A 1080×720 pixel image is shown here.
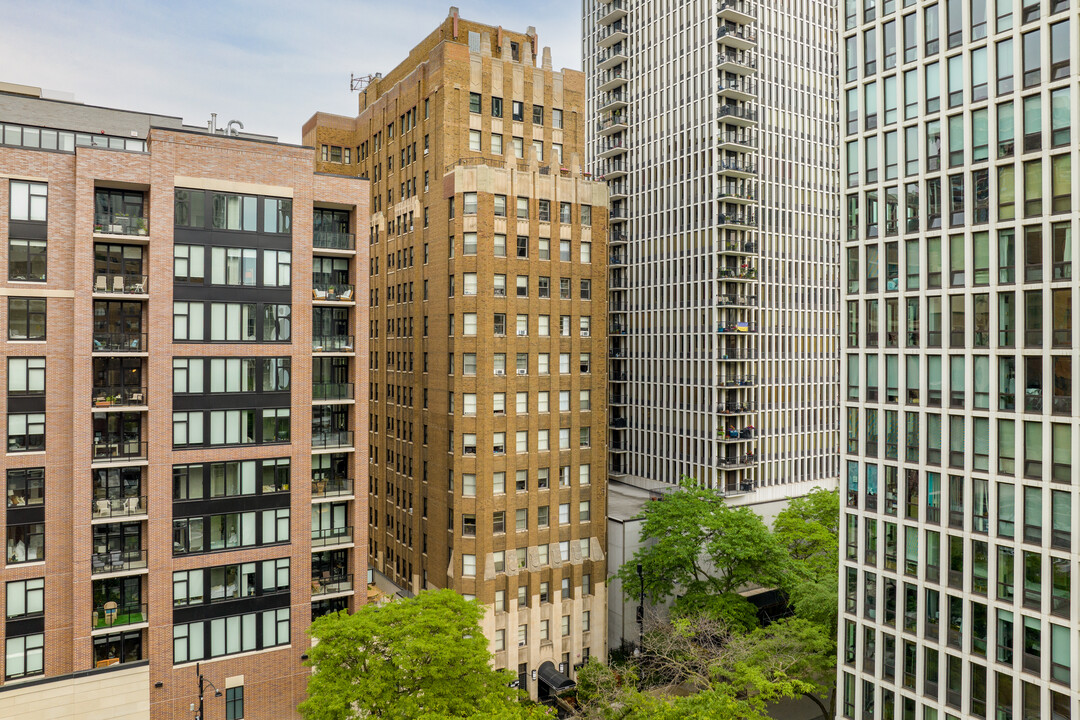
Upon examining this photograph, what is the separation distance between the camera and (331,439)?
49625 millimetres

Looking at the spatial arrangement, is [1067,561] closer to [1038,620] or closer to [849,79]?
[1038,620]

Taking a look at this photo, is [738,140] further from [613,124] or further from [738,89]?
[613,124]

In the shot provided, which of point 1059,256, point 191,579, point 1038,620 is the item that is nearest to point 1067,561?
point 1038,620

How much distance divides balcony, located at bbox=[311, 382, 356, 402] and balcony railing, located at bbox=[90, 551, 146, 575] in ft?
44.4

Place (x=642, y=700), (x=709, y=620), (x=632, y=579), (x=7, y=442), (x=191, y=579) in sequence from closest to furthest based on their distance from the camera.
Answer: (x=642, y=700) → (x=7, y=442) → (x=191, y=579) → (x=709, y=620) → (x=632, y=579)

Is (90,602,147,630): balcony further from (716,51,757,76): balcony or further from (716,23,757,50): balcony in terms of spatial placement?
(716,23,757,50): balcony

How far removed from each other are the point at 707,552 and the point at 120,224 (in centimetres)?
4606

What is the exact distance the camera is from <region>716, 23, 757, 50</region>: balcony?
8281cm

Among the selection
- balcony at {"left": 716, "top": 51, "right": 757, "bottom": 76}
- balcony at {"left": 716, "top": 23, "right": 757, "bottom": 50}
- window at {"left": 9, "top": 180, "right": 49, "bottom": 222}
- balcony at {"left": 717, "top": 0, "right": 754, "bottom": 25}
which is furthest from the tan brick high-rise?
window at {"left": 9, "top": 180, "right": 49, "bottom": 222}

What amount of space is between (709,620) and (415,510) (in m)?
26.9

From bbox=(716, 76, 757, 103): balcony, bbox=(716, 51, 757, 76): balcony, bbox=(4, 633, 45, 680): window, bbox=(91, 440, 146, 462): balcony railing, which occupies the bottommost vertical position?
bbox=(4, 633, 45, 680): window

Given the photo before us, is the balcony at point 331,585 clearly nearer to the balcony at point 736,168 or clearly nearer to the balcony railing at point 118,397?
the balcony railing at point 118,397

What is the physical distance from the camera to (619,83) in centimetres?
9606

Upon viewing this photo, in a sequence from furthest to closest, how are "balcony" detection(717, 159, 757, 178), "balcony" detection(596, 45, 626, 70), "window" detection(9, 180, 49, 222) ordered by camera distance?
"balcony" detection(596, 45, 626, 70) < "balcony" detection(717, 159, 757, 178) < "window" detection(9, 180, 49, 222)
